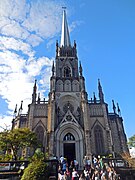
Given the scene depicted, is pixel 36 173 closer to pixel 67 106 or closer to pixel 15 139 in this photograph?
pixel 15 139

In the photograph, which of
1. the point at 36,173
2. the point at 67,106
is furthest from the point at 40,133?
the point at 36,173

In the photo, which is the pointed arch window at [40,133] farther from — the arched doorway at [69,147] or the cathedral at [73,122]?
the arched doorway at [69,147]

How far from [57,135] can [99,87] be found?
1500cm

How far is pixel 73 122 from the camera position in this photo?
31.1 metres

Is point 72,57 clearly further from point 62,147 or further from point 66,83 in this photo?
point 62,147

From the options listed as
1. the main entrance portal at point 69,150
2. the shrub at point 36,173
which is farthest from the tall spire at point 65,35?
the shrub at point 36,173

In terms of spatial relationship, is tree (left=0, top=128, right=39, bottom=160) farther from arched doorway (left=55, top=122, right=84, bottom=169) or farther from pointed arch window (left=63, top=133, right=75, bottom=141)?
pointed arch window (left=63, top=133, right=75, bottom=141)

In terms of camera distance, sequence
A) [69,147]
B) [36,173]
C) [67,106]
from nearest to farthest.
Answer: [36,173] → [69,147] → [67,106]

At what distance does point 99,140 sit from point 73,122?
598cm

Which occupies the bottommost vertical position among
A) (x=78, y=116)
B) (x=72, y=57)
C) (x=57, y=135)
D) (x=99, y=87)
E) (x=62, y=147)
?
(x=62, y=147)

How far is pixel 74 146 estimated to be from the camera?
30781 millimetres

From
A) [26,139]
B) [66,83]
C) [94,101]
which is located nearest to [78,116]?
[94,101]

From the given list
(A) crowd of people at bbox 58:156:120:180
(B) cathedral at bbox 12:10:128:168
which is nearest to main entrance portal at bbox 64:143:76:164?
(B) cathedral at bbox 12:10:128:168

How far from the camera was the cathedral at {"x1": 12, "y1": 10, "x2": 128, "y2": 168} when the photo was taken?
2928 centimetres
